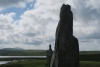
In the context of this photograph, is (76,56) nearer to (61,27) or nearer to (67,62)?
(67,62)

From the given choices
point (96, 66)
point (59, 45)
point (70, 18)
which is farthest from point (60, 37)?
point (96, 66)

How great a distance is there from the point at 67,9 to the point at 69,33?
1900 mm

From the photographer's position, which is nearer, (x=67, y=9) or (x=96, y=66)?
(x=67, y=9)

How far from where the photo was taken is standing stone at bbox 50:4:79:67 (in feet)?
55.8

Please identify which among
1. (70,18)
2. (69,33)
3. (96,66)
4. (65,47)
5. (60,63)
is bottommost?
(96,66)

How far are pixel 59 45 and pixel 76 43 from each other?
1.31 meters

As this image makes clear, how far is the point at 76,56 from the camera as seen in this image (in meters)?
17.1

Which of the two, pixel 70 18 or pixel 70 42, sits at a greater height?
pixel 70 18

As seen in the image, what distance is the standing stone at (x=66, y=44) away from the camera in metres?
17.0

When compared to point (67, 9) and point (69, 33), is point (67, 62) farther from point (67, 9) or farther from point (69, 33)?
point (67, 9)

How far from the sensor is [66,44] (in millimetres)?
17094

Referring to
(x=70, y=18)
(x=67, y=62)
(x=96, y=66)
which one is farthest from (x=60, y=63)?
(x=96, y=66)

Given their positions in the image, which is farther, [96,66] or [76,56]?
[96,66]

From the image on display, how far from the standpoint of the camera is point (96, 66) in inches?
1865
